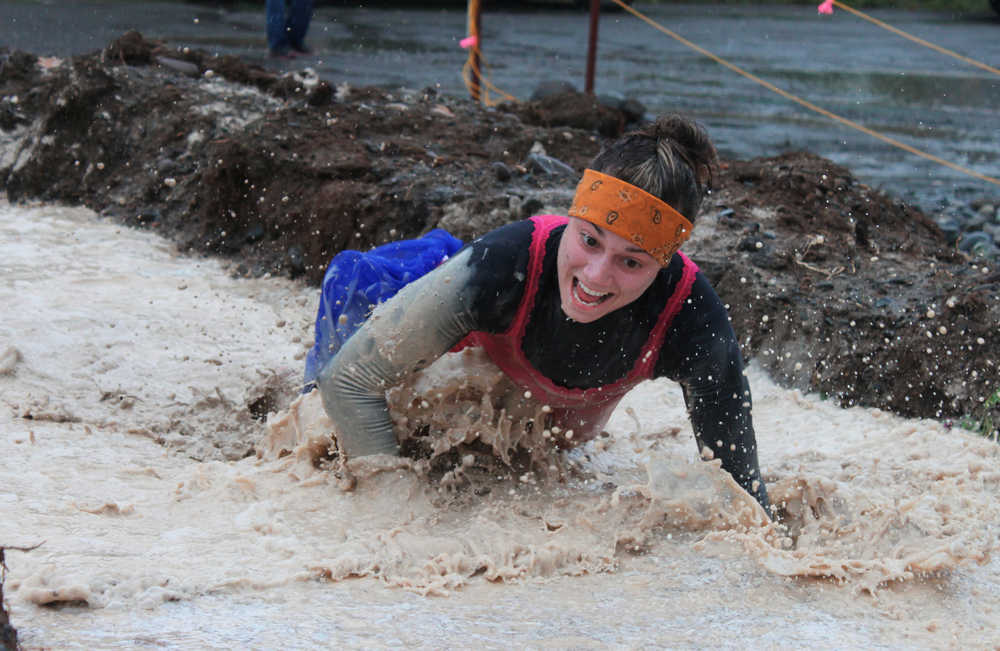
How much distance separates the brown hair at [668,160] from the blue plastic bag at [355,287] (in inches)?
35.3

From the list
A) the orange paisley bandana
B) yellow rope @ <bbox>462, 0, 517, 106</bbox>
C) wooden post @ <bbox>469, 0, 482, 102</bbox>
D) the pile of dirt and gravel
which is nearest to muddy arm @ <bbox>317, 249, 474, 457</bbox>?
the orange paisley bandana

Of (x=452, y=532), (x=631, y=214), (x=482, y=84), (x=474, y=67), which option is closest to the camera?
(x=631, y=214)

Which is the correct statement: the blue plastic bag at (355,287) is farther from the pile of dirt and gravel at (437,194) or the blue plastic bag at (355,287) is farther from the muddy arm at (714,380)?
the pile of dirt and gravel at (437,194)

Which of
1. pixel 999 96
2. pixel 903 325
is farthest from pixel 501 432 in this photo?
pixel 999 96

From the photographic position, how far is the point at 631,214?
272cm

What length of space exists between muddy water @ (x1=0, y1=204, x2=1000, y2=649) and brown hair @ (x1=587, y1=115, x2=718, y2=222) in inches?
31.9

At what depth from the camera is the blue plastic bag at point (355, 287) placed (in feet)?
11.0

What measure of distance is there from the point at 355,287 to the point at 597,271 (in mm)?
940

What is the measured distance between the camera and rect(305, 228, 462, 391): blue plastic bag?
11.0 ft

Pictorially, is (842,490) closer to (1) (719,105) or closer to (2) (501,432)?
(2) (501,432)

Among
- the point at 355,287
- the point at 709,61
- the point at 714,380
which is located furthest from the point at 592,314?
the point at 709,61

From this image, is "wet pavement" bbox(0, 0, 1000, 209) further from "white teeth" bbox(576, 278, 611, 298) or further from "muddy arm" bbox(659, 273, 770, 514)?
"white teeth" bbox(576, 278, 611, 298)

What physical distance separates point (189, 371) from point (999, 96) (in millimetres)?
11423

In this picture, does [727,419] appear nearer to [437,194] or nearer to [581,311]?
[581,311]
